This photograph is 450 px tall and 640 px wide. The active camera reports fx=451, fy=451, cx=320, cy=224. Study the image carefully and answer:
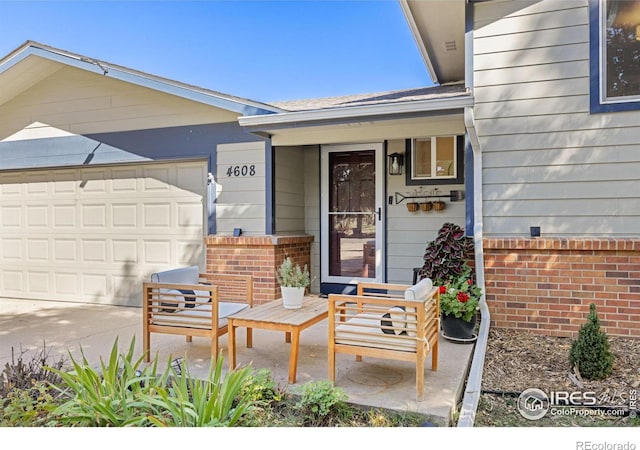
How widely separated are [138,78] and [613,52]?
549cm

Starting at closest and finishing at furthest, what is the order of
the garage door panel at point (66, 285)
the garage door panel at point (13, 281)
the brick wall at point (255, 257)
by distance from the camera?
the brick wall at point (255, 257), the garage door panel at point (66, 285), the garage door panel at point (13, 281)

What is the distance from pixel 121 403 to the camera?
2.52 meters

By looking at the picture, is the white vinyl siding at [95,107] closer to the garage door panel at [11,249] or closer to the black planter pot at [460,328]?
the garage door panel at [11,249]

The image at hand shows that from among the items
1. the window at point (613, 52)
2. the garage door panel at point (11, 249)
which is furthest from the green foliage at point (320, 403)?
the garage door panel at point (11, 249)

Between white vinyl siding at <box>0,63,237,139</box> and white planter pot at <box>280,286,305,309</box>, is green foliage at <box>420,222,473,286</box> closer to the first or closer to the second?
white planter pot at <box>280,286,305,309</box>

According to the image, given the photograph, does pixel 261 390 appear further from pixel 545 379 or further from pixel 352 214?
pixel 352 214

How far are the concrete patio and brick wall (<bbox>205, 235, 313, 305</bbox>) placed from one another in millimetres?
1026

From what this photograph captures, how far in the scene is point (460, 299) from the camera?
4285mm

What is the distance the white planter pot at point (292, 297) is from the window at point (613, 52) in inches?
135

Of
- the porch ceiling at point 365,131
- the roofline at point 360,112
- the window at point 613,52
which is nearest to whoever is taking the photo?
the window at point 613,52

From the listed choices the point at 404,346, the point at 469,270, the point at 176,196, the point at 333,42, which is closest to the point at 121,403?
the point at 404,346

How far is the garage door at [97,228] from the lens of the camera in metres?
6.44

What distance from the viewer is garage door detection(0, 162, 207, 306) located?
6.44m

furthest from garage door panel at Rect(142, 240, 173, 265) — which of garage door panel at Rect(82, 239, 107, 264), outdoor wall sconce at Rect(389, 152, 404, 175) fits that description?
outdoor wall sconce at Rect(389, 152, 404, 175)
